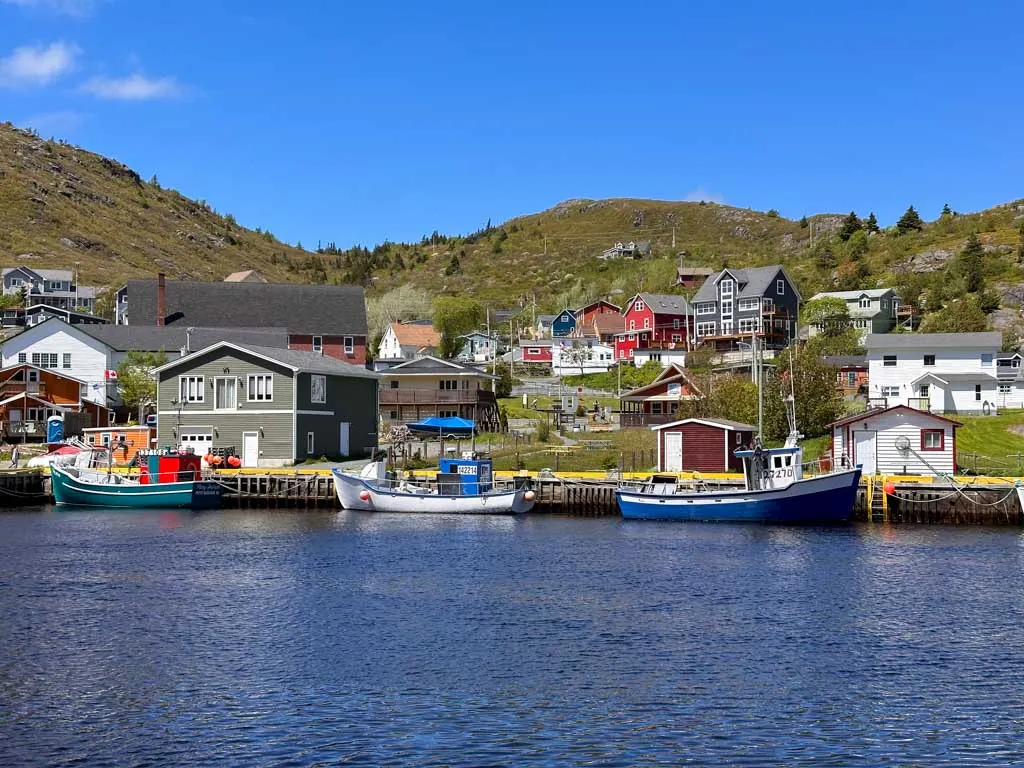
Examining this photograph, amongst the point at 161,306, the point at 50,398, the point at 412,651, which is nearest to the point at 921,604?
the point at 412,651

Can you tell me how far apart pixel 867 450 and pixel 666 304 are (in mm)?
76594

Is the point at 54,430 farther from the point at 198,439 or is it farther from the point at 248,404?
the point at 248,404

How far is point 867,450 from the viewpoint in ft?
204

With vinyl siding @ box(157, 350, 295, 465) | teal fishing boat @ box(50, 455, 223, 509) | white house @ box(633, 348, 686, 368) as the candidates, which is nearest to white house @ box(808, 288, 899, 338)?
white house @ box(633, 348, 686, 368)

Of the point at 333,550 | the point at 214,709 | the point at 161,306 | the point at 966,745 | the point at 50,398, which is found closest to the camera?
the point at 966,745

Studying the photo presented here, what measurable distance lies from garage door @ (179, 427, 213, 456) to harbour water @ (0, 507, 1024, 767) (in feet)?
73.0

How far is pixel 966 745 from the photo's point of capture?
21719mm

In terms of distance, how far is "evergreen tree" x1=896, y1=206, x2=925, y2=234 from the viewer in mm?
179625

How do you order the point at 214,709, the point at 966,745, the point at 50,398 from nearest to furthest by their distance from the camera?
the point at 966,745 < the point at 214,709 < the point at 50,398

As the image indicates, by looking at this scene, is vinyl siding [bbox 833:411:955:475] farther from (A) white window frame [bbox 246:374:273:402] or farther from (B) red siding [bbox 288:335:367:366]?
(B) red siding [bbox 288:335:367:366]

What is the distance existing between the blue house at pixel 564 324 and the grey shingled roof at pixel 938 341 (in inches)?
2776

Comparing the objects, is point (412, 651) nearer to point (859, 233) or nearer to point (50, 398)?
point (50, 398)

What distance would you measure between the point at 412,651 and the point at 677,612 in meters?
8.79

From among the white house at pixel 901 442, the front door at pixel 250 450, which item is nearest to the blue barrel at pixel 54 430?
the front door at pixel 250 450
